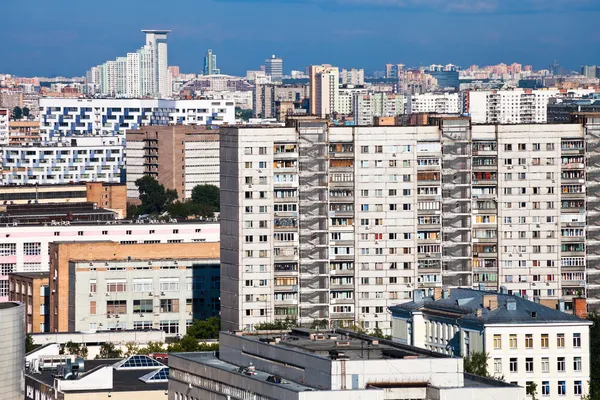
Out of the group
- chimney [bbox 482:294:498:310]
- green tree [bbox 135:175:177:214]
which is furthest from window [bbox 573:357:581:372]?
green tree [bbox 135:175:177:214]

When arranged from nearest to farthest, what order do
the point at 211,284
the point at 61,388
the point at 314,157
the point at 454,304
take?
Answer: the point at 61,388
the point at 454,304
the point at 314,157
the point at 211,284

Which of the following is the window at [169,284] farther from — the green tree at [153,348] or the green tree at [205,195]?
the green tree at [205,195]

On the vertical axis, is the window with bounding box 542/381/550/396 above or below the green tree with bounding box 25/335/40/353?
below

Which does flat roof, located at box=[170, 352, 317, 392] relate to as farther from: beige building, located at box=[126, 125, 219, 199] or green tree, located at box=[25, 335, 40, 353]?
beige building, located at box=[126, 125, 219, 199]

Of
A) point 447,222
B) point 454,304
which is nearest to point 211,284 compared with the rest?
point 447,222

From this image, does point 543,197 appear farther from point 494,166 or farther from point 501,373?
point 501,373
